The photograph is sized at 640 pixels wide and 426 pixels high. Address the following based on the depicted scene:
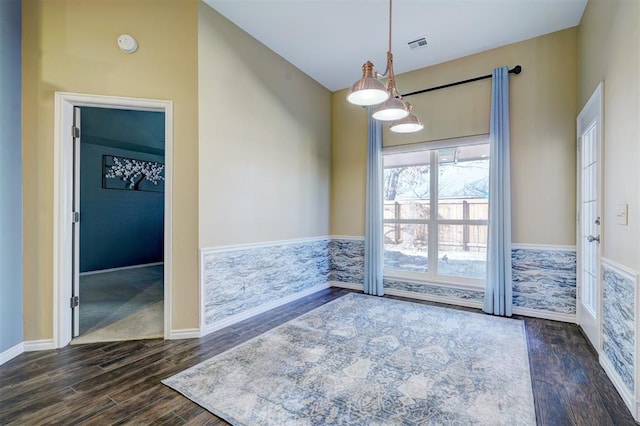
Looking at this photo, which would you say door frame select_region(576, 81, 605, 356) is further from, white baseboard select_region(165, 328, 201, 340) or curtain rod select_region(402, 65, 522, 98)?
white baseboard select_region(165, 328, 201, 340)

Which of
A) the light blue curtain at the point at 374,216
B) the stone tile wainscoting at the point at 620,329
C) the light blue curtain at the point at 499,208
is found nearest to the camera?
the stone tile wainscoting at the point at 620,329

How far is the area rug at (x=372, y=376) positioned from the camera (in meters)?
1.84

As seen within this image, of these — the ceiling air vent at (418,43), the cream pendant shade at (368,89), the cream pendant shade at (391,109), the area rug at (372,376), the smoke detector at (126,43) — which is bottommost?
the area rug at (372,376)

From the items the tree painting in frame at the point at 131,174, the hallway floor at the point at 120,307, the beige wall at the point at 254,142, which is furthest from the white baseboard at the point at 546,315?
the tree painting in frame at the point at 131,174

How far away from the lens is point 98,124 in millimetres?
5629

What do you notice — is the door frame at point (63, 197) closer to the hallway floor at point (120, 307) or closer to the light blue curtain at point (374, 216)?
the hallway floor at point (120, 307)

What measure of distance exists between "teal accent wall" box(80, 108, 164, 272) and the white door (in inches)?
269

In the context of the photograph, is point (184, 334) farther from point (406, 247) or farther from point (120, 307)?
point (406, 247)

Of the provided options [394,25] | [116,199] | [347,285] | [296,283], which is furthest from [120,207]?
[394,25]

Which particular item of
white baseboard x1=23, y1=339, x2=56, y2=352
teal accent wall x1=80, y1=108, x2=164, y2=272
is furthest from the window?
teal accent wall x1=80, y1=108, x2=164, y2=272

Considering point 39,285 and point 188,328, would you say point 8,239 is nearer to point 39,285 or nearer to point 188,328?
point 39,285

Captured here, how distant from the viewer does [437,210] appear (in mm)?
4293

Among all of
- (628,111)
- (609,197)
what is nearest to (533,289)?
(609,197)

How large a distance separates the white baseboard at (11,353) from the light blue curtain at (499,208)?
4790 millimetres
